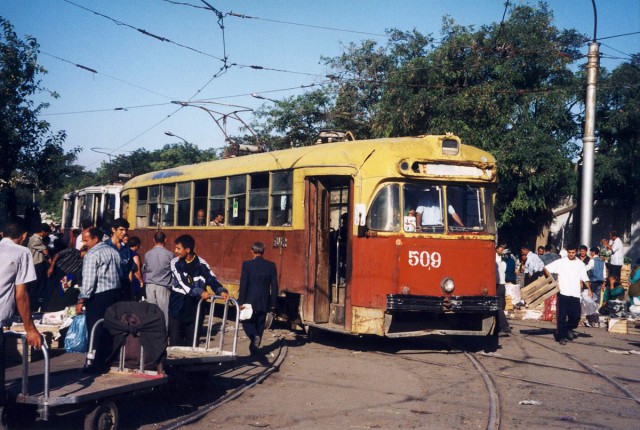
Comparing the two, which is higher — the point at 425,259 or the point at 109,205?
the point at 109,205

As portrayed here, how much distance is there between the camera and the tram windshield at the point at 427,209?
37.1 feet

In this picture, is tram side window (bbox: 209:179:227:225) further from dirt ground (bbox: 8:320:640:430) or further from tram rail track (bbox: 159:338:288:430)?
tram rail track (bbox: 159:338:288:430)

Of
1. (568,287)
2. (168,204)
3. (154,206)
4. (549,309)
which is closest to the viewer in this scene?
(568,287)

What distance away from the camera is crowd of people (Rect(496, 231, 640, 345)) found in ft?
44.2

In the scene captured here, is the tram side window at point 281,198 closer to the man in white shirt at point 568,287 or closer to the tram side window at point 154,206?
the man in white shirt at point 568,287

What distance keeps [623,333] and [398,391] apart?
896 centimetres

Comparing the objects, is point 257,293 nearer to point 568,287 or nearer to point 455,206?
point 455,206

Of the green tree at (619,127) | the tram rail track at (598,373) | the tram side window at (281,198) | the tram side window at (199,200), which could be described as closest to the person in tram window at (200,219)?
the tram side window at (199,200)

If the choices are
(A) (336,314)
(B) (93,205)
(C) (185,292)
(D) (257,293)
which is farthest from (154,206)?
(C) (185,292)

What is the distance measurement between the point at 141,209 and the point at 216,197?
5.02 m

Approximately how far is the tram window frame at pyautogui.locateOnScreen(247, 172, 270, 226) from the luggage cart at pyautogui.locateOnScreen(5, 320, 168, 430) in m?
7.08

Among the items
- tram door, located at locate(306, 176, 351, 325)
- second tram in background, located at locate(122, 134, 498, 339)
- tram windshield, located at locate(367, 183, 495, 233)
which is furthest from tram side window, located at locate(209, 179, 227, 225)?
tram windshield, located at locate(367, 183, 495, 233)

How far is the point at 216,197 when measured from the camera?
1574 centimetres

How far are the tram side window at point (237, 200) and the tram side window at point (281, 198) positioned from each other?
1.18 metres
